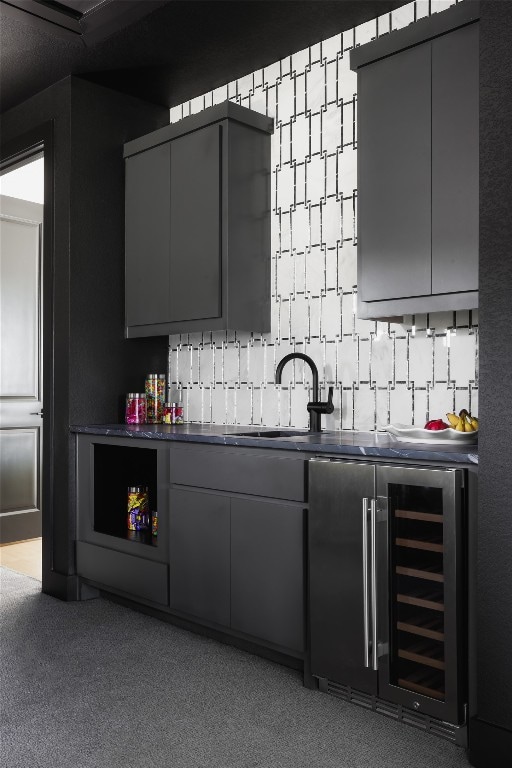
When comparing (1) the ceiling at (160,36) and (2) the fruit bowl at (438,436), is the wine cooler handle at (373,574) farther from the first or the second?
(1) the ceiling at (160,36)

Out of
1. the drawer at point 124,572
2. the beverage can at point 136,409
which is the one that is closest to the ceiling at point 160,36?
the beverage can at point 136,409

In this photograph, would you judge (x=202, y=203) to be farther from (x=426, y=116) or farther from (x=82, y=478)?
(x=82, y=478)

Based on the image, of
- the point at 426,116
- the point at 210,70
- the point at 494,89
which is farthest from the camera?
the point at 210,70

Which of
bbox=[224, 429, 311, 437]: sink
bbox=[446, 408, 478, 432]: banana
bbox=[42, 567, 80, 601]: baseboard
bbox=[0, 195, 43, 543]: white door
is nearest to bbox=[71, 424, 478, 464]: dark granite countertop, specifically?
bbox=[224, 429, 311, 437]: sink

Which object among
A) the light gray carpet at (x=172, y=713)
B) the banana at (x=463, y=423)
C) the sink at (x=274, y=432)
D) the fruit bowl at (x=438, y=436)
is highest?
the banana at (x=463, y=423)

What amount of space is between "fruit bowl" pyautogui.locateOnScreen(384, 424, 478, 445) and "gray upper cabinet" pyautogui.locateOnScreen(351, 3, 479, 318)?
45cm

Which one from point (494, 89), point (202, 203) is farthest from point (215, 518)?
point (494, 89)

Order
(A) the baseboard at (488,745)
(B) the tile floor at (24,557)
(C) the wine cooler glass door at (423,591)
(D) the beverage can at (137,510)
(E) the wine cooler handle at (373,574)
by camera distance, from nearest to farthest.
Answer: (A) the baseboard at (488,745) → (C) the wine cooler glass door at (423,591) → (E) the wine cooler handle at (373,574) → (D) the beverage can at (137,510) → (B) the tile floor at (24,557)

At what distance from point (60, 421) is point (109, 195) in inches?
50.7

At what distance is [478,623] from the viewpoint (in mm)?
1981

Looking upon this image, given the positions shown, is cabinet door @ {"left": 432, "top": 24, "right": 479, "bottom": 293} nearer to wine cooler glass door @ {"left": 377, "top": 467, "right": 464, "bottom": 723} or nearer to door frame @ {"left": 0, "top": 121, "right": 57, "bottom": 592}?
wine cooler glass door @ {"left": 377, "top": 467, "right": 464, "bottom": 723}

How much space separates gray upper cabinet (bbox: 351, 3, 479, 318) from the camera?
2.39 m

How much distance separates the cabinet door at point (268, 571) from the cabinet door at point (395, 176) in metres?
0.92

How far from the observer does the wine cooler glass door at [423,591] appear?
2.03 metres
